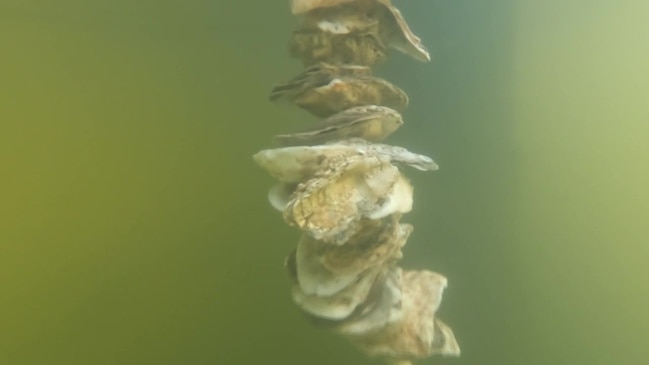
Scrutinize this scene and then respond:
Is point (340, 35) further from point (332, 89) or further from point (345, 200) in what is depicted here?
point (345, 200)

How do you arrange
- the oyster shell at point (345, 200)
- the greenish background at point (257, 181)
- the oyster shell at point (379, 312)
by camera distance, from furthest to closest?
the greenish background at point (257, 181) → the oyster shell at point (379, 312) → the oyster shell at point (345, 200)

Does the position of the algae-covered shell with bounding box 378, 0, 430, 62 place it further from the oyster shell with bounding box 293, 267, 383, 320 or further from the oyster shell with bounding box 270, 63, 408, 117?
the oyster shell with bounding box 293, 267, 383, 320

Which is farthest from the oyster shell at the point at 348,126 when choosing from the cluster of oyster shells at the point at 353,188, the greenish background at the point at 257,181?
the greenish background at the point at 257,181

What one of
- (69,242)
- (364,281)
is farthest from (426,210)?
(69,242)

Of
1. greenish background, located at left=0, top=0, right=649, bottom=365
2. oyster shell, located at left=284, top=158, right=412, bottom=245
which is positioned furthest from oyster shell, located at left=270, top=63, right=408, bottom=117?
greenish background, located at left=0, top=0, right=649, bottom=365

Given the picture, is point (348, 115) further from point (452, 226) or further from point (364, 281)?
point (452, 226)

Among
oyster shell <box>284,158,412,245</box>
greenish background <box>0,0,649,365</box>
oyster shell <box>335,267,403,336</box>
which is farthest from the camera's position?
greenish background <box>0,0,649,365</box>

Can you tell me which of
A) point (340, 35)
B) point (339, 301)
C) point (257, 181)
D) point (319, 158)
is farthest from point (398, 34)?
point (257, 181)

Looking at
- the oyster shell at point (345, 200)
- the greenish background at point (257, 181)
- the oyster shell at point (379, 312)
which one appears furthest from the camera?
the greenish background at point (257, 181)

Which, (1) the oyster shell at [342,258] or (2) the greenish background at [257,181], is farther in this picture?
(2) the greenish background at [257,181]

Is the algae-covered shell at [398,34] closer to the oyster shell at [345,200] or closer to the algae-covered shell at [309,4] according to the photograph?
the algae-covered shell at [309,4]
